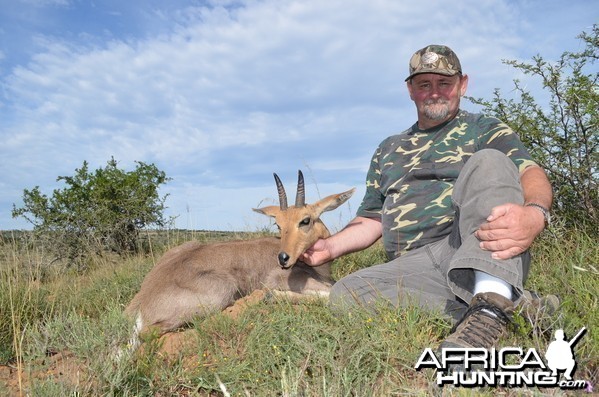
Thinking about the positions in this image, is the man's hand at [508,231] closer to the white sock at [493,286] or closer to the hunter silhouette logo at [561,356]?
the white sock at [493,286]

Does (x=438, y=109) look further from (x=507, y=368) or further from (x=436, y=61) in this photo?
(x=507, y=368)

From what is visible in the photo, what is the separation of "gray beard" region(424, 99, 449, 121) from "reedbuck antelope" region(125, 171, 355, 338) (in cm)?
159

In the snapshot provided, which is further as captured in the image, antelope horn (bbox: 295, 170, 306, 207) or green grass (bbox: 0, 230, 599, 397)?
antelope horn (bbox: 295, 170, 306, 207)

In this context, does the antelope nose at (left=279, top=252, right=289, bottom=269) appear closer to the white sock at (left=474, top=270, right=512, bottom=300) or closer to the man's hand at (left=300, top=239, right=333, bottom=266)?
the man's hand at (left=300, top=239, right=333, bottom=266)

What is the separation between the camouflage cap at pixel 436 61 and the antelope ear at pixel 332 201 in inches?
66.7

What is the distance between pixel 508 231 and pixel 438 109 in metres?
2.14

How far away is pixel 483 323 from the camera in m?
2.96

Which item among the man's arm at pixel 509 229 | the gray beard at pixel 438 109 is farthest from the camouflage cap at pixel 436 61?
the man's arm at pixel 509 229

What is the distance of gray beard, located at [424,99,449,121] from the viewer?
16.2 ft

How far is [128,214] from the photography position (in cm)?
1241

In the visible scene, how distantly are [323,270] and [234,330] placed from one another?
2.79 m

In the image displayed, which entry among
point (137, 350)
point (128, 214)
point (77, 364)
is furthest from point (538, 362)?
point (128, 214)

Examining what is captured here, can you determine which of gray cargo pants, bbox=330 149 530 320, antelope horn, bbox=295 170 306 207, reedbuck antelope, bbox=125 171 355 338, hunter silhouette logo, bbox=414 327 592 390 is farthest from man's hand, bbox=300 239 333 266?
hunter silhouette logo, bbox=414 327 592 390

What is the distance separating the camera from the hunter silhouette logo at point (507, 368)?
2.69 metres
